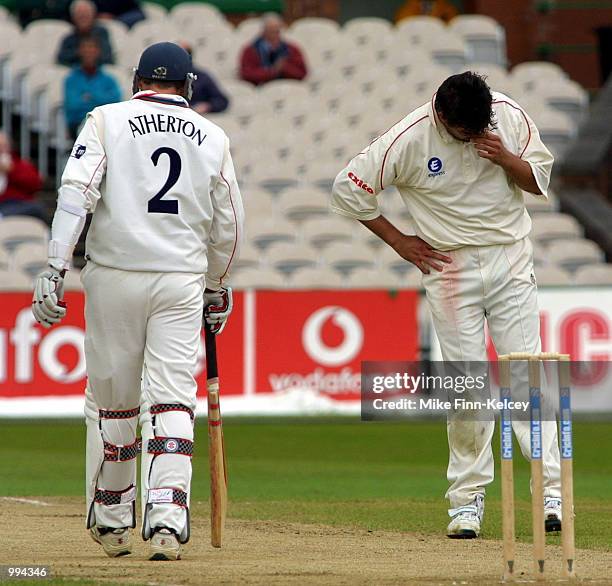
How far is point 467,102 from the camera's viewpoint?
7.27 meters

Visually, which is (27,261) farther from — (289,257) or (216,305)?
(216,305)

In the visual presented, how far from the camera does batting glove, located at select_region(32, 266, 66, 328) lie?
6.40m

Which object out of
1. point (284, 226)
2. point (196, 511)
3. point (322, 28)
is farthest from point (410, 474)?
point (322, 28)

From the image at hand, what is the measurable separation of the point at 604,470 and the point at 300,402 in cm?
494

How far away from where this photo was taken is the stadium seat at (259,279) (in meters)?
16.2

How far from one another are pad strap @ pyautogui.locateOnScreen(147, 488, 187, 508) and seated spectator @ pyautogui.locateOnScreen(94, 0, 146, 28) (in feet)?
52.5

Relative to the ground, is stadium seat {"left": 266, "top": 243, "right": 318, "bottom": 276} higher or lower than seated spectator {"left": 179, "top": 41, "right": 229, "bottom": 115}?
lower

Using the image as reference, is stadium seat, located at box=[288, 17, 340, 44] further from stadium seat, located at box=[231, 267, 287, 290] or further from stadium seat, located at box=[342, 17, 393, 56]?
stadium seat, located at box=[231, 267, 287, 290]

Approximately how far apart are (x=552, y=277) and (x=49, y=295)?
36.7 ft

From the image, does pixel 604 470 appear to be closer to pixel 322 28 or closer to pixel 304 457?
pixel 304 457

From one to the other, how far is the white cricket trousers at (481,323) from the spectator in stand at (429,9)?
17.2m

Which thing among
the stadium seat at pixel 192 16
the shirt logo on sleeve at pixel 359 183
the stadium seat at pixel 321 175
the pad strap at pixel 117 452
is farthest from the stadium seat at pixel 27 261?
the pad strap at pixel 117 452

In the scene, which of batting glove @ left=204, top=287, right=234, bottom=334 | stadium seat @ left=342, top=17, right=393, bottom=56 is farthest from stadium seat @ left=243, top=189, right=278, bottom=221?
batting glove @ left=204, top=287, right=234, bottom=334

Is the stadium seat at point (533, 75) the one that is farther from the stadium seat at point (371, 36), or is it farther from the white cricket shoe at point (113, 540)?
the white cricket shoe at point (113, 540)
